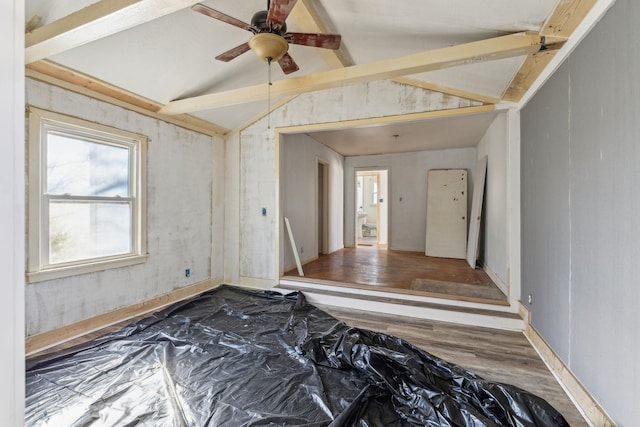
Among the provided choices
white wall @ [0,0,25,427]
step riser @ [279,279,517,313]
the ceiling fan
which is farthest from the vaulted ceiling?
step riser @ [279,279,517,313]

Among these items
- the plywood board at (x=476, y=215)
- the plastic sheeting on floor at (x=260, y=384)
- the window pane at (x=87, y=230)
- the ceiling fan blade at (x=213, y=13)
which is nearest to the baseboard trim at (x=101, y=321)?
the plastic sheeting on floor at (x=260, y=384)

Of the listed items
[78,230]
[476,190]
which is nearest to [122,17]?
[78,230]

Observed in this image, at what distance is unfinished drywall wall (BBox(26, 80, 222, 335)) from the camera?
99.5 inches

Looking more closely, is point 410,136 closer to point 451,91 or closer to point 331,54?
point 451,91

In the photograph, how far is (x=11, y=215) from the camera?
0.35m

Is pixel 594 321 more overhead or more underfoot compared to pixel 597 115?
more underfoot

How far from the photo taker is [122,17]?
5.76 feet

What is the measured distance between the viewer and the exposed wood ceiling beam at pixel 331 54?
2325 mm

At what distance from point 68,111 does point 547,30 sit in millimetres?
4021

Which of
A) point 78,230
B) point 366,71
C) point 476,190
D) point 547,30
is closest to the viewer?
point 547,30

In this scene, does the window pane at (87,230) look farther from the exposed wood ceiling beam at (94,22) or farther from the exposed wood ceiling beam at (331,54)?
the exposed wood ceiling beam at (331,54)

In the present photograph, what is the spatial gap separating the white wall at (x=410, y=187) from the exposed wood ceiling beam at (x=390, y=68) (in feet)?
13.5

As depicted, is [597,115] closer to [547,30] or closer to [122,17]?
[547,30]

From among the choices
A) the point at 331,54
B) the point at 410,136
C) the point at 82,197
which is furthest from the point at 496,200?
the point at 82,197
